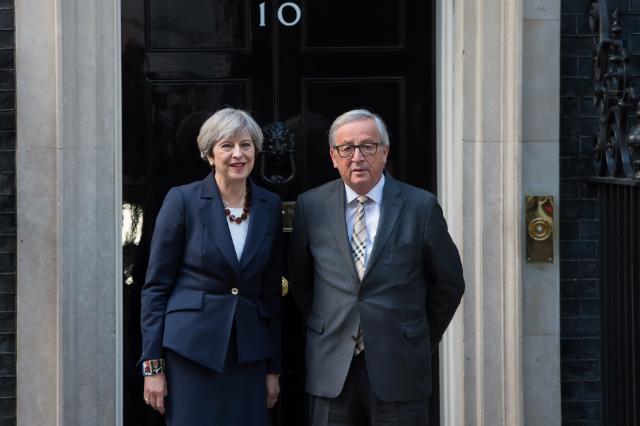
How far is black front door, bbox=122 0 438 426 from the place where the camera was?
5.34m

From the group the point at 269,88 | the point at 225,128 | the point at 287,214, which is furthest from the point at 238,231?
the point at 269,88

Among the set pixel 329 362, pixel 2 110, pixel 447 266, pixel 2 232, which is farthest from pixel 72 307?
pixel 447 266

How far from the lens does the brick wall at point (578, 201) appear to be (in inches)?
203

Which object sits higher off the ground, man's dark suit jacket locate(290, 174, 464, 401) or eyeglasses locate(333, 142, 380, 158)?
eyeglasses locate(333, 142, 380, 158)

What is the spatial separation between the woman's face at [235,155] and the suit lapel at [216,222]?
0.11m

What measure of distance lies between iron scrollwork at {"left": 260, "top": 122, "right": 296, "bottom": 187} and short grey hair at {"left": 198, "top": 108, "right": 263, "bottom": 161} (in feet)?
3.72

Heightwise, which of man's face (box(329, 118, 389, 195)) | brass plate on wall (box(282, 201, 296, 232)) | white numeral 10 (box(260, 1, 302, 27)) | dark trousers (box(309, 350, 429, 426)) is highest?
white numeral 10 (box(260, 1, 302, 27))

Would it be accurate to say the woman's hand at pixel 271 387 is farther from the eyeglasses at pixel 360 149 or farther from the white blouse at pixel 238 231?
the eyeglasses at pixel 360 149

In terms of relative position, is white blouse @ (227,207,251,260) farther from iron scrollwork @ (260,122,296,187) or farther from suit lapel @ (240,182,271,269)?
iron scrollwork @ (260,122,296,187)

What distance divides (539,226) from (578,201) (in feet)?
0.84

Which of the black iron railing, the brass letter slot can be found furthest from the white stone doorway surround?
the black iron railing

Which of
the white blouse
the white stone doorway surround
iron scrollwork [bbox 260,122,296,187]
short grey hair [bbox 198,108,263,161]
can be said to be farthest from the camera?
iron scrollwork [bbox 260,122,296,187]

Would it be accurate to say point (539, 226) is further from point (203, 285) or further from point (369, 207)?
point (203, 285)

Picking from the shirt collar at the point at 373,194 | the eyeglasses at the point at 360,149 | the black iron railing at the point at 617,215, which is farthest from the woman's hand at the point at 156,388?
the black iron railing at the point at 617,215
